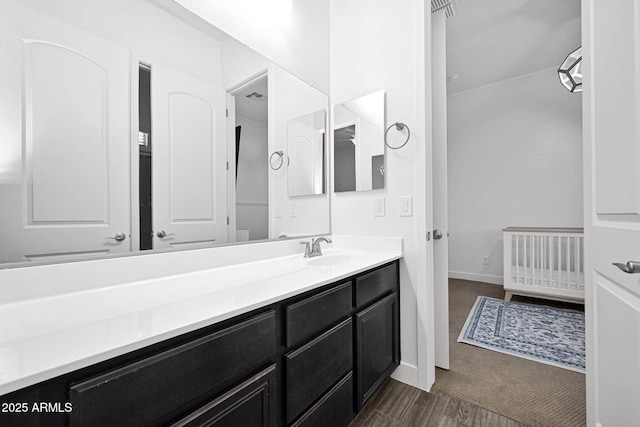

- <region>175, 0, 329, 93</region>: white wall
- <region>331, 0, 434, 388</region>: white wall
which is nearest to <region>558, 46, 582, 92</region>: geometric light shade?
<region>331, 0, 434, 388</region>: white wall

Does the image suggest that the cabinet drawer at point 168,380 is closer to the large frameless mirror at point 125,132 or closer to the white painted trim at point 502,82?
the large frameless mirror at point 125,132

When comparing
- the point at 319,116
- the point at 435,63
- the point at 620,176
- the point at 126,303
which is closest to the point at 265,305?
the point at 126,303

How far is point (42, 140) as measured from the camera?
85 centimetres

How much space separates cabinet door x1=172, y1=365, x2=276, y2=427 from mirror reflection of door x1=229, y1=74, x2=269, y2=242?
73 centimetres

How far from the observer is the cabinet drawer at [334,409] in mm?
1024

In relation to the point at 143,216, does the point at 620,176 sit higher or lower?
higher

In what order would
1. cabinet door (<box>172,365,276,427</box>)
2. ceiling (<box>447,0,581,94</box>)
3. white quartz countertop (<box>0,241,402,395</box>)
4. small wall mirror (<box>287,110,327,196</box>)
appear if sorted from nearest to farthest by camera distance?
white quartz countertop (<box>0,241,402,395</box>) → cabinet door (<box>172,365,276,427</box>) → small wall mirror (<box>287,110,327,196</box>) → ceiling (<box>447,0,581,94</box>)

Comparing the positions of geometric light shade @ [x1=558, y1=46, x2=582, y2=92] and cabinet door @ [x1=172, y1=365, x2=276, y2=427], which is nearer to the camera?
cabinet door @ [x1=172, y1=365, x2=276, y2=427]

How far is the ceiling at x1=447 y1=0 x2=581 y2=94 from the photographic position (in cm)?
246

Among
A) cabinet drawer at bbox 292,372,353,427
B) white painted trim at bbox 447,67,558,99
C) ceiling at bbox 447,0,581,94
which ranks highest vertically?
ceiling at bbox 447,0,581,94

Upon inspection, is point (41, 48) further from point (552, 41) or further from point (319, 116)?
point (552, 41)

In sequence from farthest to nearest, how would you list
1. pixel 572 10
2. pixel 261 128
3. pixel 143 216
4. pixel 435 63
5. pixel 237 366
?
pixel 572 10 → pixel 435 63 → pixel 261 128 → pixel 143 216 → pixel 237 366

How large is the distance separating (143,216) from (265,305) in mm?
621

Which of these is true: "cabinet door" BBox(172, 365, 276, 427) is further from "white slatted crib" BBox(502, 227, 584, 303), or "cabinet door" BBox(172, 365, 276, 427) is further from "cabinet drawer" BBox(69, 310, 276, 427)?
"white slatted crib" BBox(502, 227, 584, 303)
